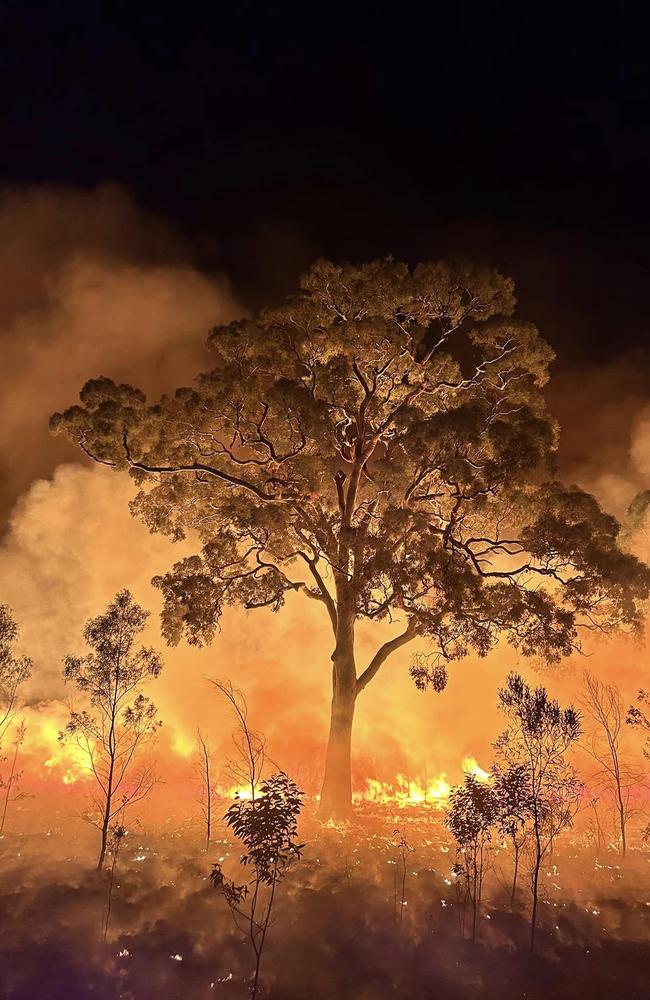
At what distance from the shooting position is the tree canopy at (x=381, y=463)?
1648cm

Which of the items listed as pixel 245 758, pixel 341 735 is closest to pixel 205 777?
pixel 245 758

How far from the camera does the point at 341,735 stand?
62.4 feet

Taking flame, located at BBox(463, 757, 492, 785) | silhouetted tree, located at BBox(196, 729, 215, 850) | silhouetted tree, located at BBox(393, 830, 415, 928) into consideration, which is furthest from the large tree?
flame, located at BBox(463, 757, 492, 785)

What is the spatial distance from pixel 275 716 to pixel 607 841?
16.0 metres

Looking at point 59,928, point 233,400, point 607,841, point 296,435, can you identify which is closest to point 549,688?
point 607,841

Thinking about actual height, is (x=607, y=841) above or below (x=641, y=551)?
below

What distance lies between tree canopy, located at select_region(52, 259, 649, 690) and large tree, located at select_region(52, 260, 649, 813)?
0.19ft

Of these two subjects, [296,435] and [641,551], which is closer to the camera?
[296,435]

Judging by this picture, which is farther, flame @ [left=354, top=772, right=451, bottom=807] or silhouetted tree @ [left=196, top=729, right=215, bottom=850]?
flame @ [left=354, top=772, right=451, bottom=807]

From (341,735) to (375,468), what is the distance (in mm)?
8341

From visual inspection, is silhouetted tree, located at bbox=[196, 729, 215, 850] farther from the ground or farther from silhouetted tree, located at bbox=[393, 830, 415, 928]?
silhouetted tree, located at bbox=[393, 830, 415, 928]

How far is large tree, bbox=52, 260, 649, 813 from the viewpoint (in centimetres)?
1650

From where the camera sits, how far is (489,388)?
19.5 m

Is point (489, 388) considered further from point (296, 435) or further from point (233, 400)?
point (233, 400)
